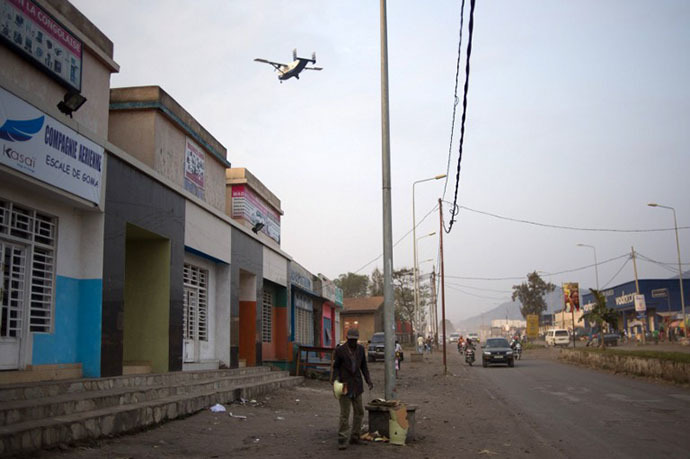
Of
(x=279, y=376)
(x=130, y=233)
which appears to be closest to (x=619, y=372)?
(x=279, y=376)

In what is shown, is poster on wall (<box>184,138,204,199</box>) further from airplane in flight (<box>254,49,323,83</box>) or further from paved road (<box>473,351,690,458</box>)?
paved road (<box>473,351,690,458</box>)

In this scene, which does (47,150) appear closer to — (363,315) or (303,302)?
(303,302)

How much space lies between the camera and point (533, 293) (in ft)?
336

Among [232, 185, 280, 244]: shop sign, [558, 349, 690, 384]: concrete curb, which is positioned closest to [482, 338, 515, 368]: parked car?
[558, 349, 690, 384]: concrete curb

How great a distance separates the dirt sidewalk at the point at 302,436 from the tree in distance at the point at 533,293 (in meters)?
90.6

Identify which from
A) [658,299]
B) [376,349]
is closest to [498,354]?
[376,349]

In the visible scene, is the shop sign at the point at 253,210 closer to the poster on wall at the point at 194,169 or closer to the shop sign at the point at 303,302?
the poster on wall at the point at 194,169

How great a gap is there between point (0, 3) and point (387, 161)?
23.1ft

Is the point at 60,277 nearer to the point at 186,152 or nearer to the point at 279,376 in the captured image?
the point at 186,152

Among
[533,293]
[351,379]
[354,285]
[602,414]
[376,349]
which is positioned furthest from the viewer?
[354,285]

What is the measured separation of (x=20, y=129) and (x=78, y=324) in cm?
406

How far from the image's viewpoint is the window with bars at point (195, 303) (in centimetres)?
1831

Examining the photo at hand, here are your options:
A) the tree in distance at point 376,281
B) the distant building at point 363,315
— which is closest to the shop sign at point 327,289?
the distant building at point 363,315

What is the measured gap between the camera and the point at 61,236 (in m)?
11.6
